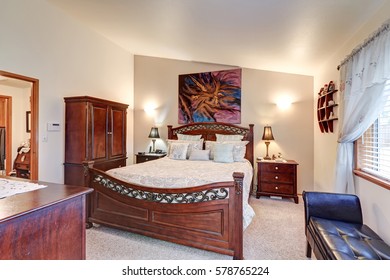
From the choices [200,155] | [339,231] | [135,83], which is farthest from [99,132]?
[339,231]

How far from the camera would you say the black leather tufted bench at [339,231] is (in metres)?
1.42

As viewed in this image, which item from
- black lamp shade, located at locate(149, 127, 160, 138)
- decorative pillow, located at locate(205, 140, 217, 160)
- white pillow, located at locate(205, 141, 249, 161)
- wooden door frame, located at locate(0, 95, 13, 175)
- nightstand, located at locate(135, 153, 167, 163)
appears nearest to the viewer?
white pillow, located at locate(205, 141, 249, 161)

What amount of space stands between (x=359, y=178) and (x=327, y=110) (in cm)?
130

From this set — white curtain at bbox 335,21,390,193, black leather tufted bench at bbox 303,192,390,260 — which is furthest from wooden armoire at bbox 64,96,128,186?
white curtain at bbox 335,21,390,193

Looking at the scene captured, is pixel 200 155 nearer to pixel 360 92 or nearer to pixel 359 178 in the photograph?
pixel 359 178

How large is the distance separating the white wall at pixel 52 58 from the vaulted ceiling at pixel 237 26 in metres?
0.28

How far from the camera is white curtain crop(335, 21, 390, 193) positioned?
70.7 inches

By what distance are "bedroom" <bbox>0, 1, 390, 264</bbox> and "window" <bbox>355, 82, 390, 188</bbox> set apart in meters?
0.13

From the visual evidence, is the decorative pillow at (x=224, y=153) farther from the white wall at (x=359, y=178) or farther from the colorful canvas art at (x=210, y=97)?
the white wall at (x=359, y=178)

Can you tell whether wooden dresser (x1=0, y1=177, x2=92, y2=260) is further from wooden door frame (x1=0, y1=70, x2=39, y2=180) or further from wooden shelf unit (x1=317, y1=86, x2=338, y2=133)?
wooden shelf unit (x1=317, y1=86, x2=338, y2=133)

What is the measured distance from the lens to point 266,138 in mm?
4039

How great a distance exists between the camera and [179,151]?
12.8ft
